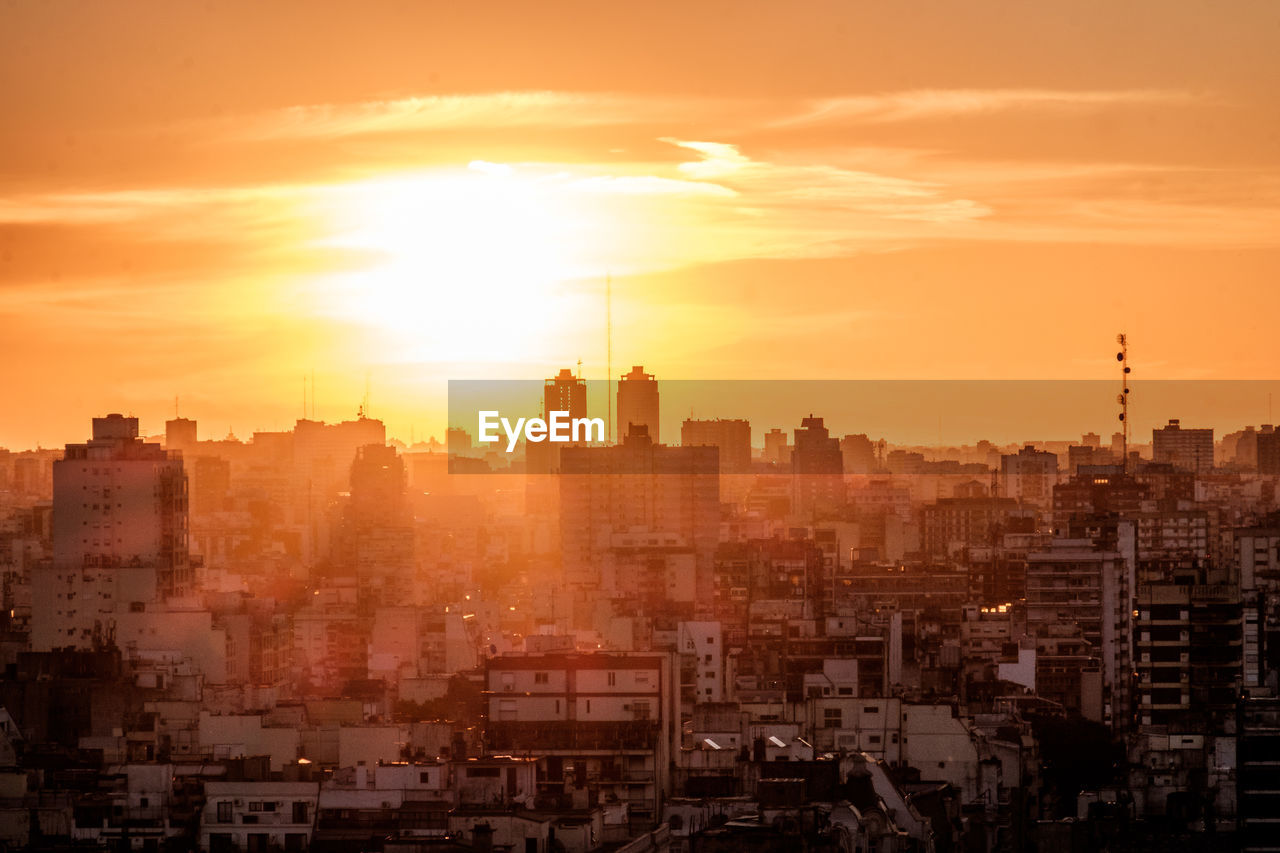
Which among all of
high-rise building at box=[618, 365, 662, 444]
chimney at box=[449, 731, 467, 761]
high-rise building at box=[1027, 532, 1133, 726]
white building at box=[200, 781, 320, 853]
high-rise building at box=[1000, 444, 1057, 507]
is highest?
→ high-rise building at box=[618, 365, 662, 444]

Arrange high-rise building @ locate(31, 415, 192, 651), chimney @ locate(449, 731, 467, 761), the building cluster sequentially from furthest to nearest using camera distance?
1. high-rise building @ locate(31, 415, 192, 651)
2. chimney @ locate(449, 731, 467, 761)
3. the building cluster

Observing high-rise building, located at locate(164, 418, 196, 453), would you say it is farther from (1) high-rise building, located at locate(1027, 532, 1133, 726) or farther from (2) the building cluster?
(1) high-rise building, located at locate(1027, 532, 1133, 726)

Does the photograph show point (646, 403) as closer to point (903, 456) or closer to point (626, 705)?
point (903, 456)

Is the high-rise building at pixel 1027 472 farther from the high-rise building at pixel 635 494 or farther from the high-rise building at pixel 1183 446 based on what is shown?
the high-rise building at pixel 635 494

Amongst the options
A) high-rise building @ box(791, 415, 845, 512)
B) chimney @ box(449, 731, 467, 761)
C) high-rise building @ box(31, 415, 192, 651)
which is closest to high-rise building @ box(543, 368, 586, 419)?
high-rise building @ box(791, 415, 845, 512)

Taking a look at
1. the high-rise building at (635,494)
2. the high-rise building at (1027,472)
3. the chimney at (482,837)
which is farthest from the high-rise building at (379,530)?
the chimney at (482,837)

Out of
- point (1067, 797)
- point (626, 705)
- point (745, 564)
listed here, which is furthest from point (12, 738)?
point (745, 564)

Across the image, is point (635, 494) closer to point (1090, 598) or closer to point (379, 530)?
point (379, 530)
